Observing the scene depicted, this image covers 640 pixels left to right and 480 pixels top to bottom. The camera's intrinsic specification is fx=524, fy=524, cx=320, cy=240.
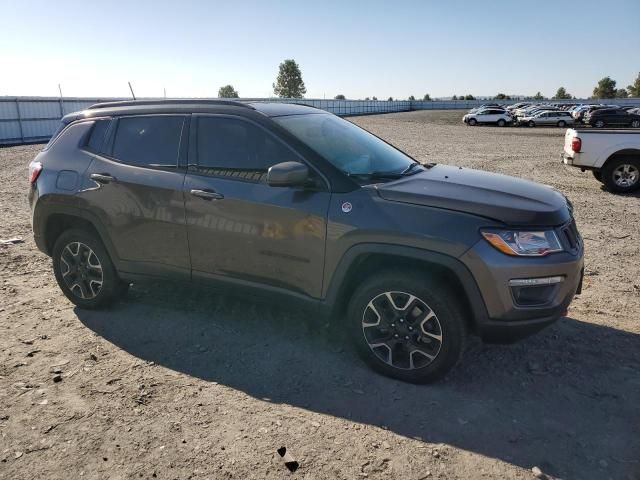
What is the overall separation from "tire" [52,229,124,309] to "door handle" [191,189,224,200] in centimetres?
119

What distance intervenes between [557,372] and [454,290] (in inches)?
41.9

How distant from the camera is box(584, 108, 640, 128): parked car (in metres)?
33.8

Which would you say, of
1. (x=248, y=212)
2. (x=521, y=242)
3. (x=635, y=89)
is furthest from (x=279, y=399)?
(x=635, y=89)

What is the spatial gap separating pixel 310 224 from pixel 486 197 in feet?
3.85

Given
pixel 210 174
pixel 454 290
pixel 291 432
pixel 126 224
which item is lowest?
pixel 291 432

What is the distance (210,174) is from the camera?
3.98 m

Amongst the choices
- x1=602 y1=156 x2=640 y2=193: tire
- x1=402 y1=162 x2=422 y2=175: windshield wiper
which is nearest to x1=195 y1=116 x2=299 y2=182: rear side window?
x1=402 y1=162 x2=422 y2=175: windshield wiper

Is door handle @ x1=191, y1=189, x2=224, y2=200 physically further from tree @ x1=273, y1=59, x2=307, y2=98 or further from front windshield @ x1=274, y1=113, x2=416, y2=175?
tree @ x1=273, y1=59, x2=307, y2=98

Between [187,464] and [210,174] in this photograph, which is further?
[210,174]

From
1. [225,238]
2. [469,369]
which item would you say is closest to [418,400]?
[469,369]

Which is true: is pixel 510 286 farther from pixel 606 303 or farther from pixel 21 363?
pixel 21 363

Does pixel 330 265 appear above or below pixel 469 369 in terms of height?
above

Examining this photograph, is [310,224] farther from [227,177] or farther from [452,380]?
[452,380]

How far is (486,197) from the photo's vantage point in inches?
135
